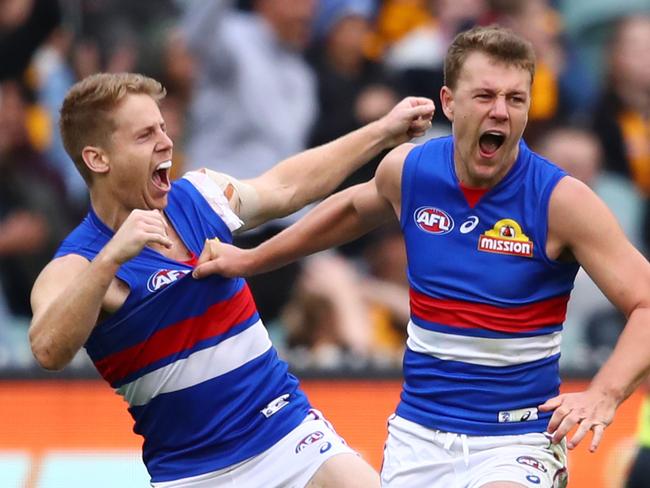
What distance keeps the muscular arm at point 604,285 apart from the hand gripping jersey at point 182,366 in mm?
1281

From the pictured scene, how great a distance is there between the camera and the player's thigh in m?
5.27

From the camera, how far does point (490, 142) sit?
16.8ft

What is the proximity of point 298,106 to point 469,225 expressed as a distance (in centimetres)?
478

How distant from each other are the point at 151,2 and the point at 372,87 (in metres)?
1.65

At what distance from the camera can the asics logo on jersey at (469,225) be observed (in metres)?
5.16

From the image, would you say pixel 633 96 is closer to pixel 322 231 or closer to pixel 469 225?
pixel 322 231

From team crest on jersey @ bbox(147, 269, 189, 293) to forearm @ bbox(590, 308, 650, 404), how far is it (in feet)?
5.28

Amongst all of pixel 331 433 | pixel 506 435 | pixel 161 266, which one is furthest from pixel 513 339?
pixel 161 266

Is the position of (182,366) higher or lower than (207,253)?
lower

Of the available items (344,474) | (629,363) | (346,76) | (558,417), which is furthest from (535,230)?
(346,76)

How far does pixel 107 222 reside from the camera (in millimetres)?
5453

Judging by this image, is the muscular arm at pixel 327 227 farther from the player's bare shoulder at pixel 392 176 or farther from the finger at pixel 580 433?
the finger at pixel 580 433

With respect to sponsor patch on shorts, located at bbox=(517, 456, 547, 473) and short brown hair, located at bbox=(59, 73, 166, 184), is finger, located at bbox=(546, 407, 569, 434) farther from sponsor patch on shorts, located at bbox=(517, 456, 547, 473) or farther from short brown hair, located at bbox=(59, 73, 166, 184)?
short brown hair, located at bbox=(59, 73, 166, 184)

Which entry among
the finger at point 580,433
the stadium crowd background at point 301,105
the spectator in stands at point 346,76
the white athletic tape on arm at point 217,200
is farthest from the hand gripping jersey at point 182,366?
the spectator in stands at point 346,76
